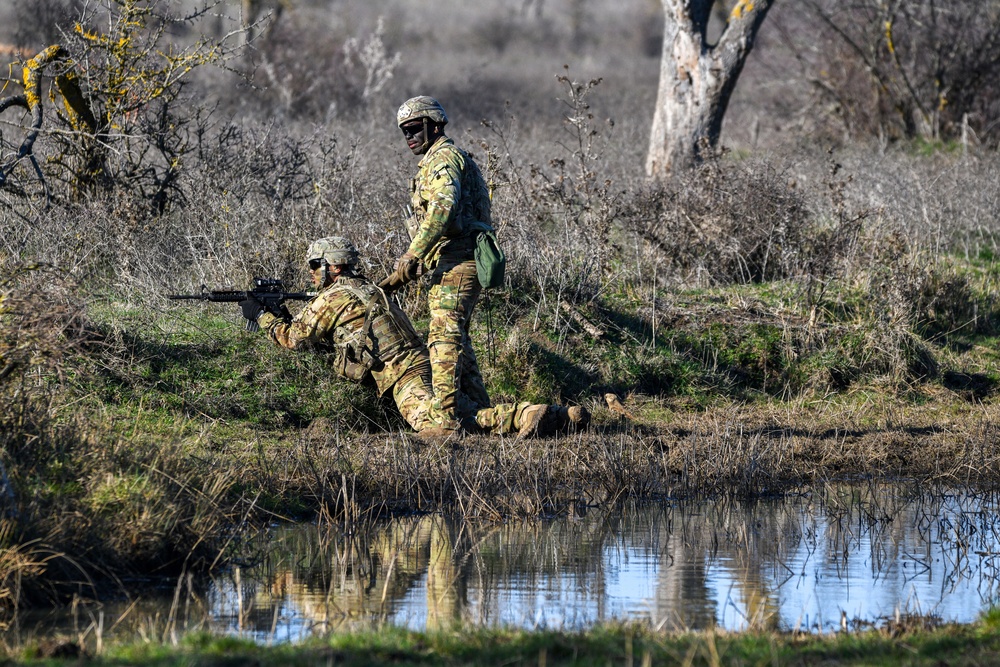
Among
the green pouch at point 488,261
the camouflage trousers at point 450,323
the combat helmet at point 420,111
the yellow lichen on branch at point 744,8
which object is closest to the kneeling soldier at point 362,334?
the camouflage trousers at point 450,323

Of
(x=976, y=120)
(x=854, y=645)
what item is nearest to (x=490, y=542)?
(x=854, y=645)

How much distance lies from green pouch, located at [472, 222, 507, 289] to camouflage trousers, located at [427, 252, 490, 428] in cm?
13

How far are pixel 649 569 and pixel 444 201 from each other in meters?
2.91

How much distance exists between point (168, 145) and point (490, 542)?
679 cm

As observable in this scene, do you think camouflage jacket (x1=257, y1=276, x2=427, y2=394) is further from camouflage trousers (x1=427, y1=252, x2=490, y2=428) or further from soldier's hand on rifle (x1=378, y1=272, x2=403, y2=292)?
camouflage trousers (x1=427, y1=252, x2=490, y2=428)

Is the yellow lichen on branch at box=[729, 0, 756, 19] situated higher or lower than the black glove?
higher

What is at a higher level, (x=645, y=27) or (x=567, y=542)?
(x=645, y=27)

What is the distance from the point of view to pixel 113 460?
6.68m

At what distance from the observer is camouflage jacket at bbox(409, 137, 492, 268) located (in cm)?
830

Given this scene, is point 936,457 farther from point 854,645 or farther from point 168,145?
point 168,145

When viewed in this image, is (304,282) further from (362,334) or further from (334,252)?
(362,334)

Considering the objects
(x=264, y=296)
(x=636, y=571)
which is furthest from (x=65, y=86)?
(x=636, y=571)

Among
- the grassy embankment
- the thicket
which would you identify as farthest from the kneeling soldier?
the grassy embankment

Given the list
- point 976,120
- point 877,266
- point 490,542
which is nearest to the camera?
point 490,542
